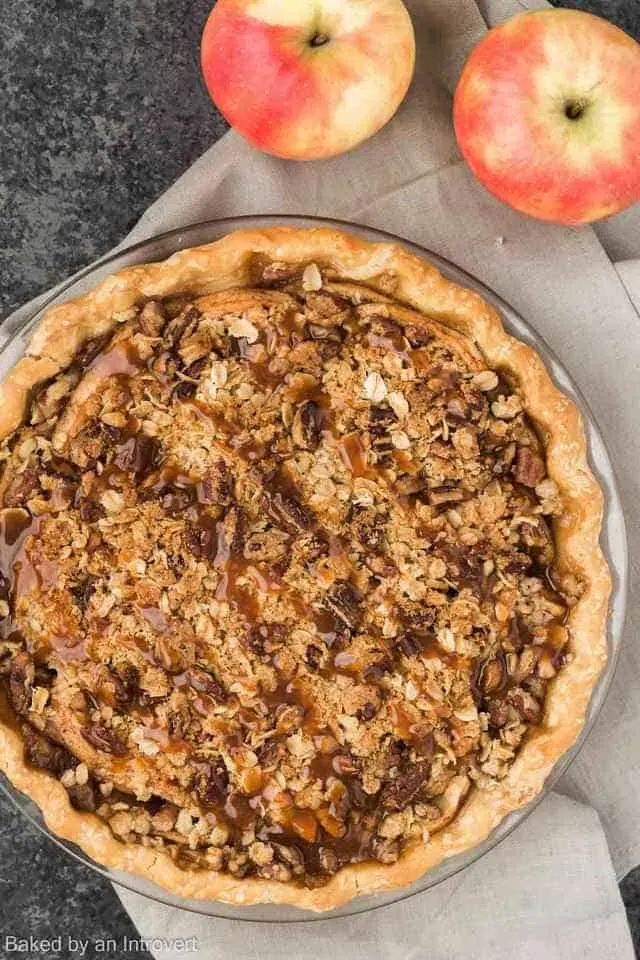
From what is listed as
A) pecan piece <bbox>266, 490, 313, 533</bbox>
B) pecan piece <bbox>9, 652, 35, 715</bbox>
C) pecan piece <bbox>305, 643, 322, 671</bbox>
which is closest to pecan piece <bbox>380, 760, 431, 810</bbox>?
pecan piece <bbox>305, 643, 322, 671</bbox>

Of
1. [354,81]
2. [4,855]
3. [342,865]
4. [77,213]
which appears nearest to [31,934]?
[4,855]

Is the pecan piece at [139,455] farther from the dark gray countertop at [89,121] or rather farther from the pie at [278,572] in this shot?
the dark gray countertop at [89,121]

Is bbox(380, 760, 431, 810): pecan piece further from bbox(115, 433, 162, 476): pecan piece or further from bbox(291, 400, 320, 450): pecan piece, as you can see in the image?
bbox(115, 433, 162, 476): pecan piece

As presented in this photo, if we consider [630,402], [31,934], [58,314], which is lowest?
[31,934]

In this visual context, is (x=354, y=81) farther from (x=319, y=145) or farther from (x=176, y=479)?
(x=176, y=479)

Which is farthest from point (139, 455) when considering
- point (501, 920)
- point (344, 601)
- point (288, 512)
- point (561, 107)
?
point (501, 920)

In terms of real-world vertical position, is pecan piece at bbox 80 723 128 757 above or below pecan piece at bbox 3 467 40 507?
below

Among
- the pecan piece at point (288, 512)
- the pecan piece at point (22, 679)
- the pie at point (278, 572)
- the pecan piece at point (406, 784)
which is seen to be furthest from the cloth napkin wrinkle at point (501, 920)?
the pecan piece at point (288, 512)
